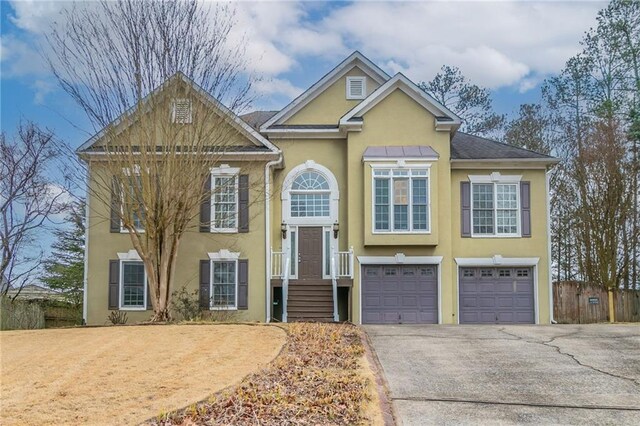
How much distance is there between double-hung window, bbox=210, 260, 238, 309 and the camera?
19156 millimetres

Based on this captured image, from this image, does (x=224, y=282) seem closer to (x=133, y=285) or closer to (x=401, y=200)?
(x=133, y=285)

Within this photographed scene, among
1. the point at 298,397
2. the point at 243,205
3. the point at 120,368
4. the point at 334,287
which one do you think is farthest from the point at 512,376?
the point at 243,205

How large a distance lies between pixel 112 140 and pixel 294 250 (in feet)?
21.2

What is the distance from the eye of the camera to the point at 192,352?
11.3 m

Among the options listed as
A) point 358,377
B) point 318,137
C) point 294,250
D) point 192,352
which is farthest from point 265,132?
point 358,377

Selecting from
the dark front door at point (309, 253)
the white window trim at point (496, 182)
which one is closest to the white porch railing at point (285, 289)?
the dark front door at point (309, 253)

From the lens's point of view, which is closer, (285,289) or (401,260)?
(285,289)

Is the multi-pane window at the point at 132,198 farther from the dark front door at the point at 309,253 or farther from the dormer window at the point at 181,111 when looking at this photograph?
the dark front door at the point at 309,253

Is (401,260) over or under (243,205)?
under

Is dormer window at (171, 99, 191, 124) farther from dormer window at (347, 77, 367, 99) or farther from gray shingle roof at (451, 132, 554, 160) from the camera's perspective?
gray shingle roof at (451, 132, 554, 160)

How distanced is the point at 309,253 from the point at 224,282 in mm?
2814

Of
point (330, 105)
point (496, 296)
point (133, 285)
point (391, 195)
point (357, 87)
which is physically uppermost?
point (357, 87)

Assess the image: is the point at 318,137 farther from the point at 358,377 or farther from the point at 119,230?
the point at 358,377

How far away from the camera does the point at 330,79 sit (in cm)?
2120
